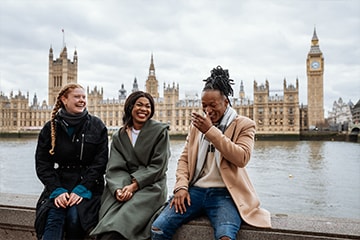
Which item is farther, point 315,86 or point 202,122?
point 315,86

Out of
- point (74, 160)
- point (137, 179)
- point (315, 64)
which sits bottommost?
point (137, 179)

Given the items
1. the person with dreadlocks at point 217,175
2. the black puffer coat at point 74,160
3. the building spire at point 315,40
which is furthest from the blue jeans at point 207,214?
the building spire at point 315,40

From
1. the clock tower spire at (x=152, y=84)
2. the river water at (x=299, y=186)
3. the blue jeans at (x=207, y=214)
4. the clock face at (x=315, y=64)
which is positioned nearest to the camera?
the blue jeans at (x=207, y=214)

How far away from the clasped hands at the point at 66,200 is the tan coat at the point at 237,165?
2.12 ft

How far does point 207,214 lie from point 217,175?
0.80 feet

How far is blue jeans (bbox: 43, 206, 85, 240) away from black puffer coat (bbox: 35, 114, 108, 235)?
15 centimetres

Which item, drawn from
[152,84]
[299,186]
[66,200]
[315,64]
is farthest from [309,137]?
[66,200]

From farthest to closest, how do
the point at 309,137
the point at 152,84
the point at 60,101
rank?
the point at 152,84, the point at 309,137, the point at 60,101

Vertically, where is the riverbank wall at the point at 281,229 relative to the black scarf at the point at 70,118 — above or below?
below

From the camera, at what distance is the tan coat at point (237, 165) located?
2.16 m

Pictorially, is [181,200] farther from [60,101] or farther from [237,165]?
[60,101]

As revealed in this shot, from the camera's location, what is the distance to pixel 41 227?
91.6 inches

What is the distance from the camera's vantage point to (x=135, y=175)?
2428 millimetres

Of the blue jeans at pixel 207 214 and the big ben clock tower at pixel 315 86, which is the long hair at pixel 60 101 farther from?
the big ben clock tower at pixel 315 86
